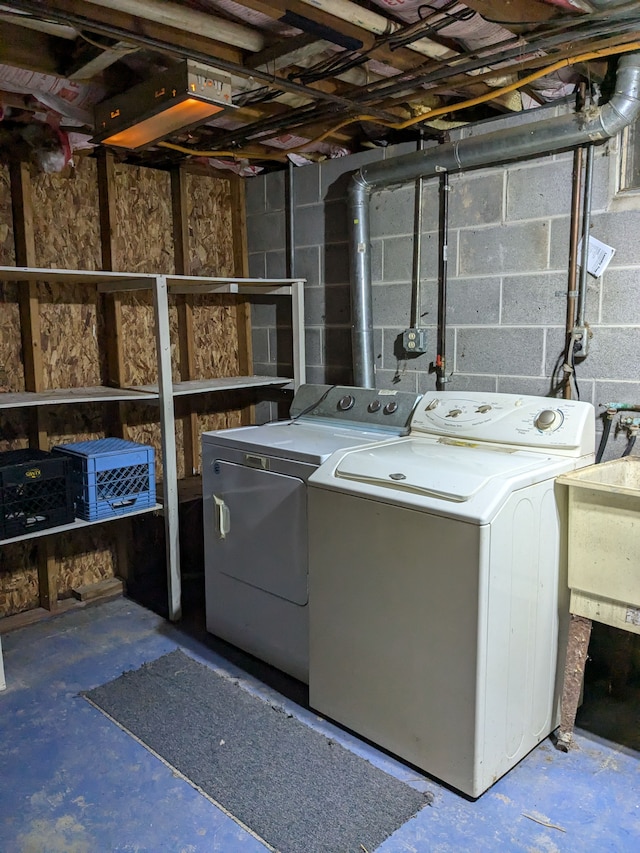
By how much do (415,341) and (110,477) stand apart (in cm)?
150

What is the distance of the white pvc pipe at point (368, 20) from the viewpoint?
1888mm

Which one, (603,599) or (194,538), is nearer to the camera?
(603,599)

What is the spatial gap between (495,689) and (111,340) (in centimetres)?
246

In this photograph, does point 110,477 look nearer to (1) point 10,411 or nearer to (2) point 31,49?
(1) point 10,411

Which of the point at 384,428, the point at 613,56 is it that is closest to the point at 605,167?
the point at 613,56

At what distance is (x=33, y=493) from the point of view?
8.86 feet

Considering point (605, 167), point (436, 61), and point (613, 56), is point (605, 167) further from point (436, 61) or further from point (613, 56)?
point (436, 61)

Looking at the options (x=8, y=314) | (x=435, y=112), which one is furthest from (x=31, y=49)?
(x=435, y=112)

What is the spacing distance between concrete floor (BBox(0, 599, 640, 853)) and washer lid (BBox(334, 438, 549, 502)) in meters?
0.91

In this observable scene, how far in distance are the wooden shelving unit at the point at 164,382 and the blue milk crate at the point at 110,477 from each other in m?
0.06

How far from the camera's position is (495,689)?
1952 millimetres

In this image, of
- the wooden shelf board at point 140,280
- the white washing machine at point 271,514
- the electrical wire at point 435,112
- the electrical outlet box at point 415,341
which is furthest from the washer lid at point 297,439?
the electrical wire at point 435,112

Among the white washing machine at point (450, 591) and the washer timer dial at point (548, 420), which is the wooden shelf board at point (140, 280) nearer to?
the white washing machine at point (450, 591)

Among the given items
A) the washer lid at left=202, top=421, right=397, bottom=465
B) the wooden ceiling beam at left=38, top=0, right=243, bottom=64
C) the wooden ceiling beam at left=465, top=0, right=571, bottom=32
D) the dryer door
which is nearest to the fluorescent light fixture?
the wooden ceiling beam at left=38, top=0, right=243, bottom=64
